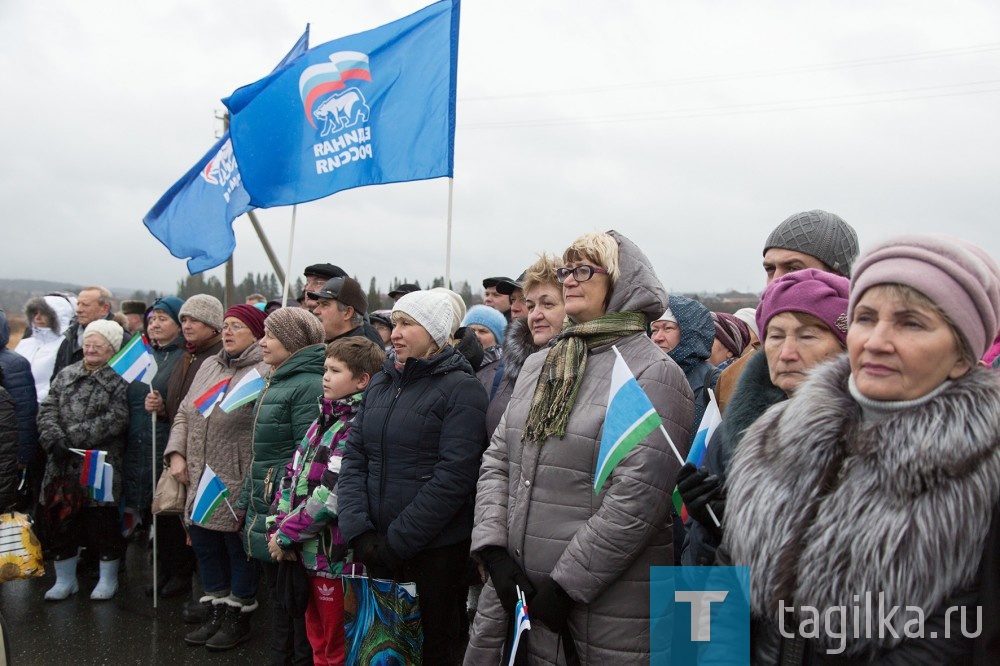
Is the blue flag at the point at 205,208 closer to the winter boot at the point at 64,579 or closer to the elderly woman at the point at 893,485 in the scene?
the winter boot at the point at 64,579

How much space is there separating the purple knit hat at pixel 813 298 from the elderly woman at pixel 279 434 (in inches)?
112

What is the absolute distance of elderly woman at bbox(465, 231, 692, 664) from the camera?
8.23ft

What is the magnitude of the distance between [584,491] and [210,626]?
11.6 ft

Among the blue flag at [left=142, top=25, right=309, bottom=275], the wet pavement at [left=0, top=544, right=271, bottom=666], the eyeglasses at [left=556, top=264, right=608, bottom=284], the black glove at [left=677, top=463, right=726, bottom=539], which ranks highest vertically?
the blue flag at [left=142, top=25, right=309, bottom=275]

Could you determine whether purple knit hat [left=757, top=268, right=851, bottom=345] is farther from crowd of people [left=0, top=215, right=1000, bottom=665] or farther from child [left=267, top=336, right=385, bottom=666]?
child [left=267, top=336, right=385, bottom=666]

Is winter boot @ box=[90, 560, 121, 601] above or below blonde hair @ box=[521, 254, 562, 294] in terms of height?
below

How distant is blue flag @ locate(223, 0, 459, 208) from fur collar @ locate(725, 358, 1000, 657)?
4.16 m

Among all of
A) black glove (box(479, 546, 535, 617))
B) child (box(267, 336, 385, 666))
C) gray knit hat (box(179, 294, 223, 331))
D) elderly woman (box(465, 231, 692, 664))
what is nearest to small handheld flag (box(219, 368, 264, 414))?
child (box(267, 336, 385, 666))

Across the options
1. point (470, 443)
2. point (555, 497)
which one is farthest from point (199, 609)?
point (555, 497)

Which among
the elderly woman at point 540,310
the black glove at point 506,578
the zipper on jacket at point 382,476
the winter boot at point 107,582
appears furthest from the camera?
the winter boot at point 107,582

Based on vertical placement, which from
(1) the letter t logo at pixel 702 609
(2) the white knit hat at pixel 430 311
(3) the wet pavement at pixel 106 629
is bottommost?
(3) the wet pavement at pixel 106 629

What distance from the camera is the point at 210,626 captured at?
489 cm

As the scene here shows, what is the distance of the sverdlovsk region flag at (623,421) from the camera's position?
7.82 feet

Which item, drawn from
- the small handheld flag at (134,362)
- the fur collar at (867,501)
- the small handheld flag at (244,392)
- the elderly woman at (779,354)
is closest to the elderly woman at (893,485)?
the fur collar at (867,501)
